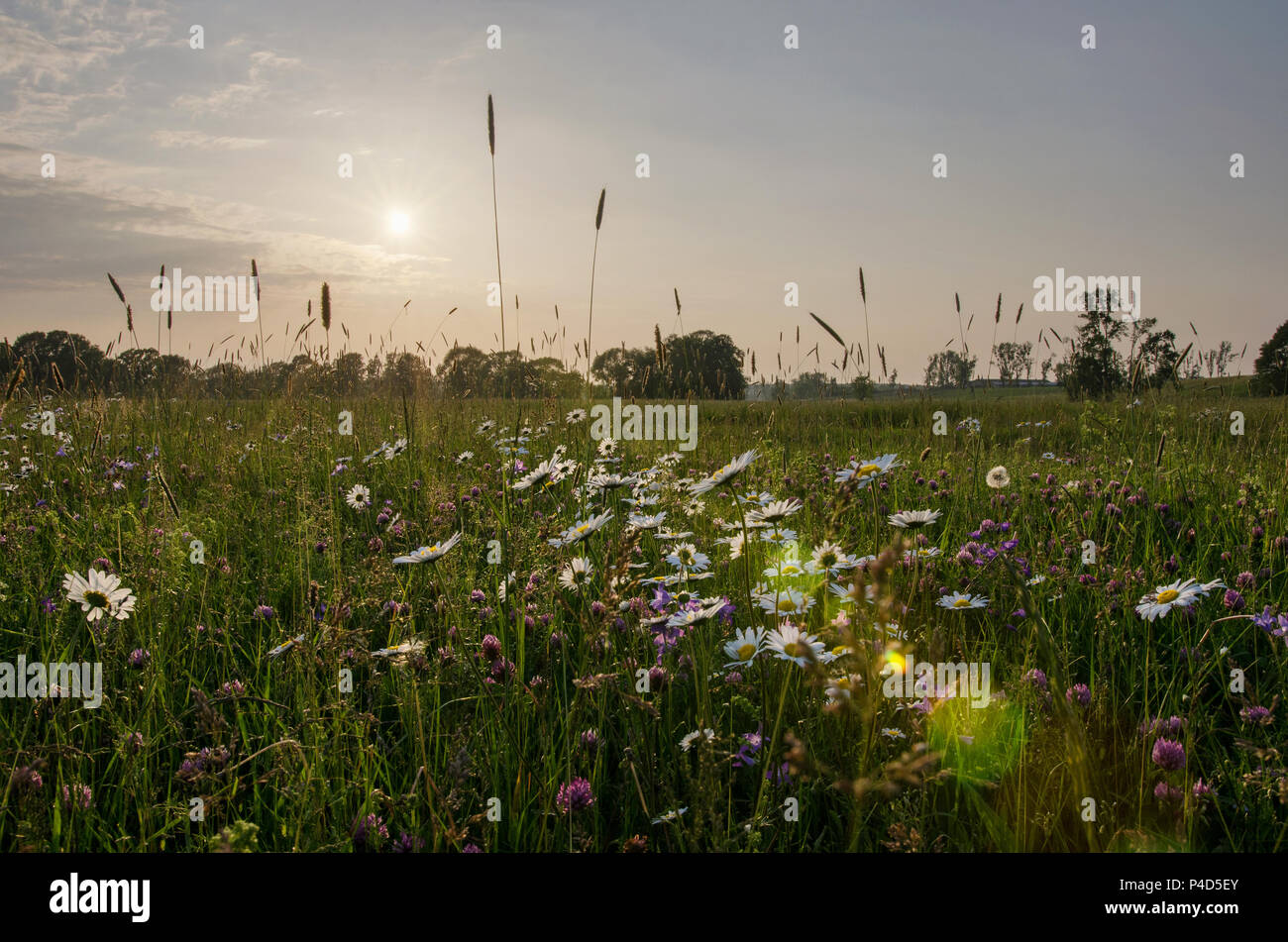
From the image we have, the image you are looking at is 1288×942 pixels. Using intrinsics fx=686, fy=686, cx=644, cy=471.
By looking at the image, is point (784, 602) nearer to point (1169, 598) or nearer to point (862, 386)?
point (1169, 598)

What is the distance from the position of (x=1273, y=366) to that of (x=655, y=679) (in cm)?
3750

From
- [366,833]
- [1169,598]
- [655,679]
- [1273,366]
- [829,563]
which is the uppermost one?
[1273,366]

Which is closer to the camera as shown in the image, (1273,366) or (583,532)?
(583,532)

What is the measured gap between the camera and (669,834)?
139cm

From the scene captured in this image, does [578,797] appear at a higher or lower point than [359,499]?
lower

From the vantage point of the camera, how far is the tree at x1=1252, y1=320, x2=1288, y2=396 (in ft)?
85.5

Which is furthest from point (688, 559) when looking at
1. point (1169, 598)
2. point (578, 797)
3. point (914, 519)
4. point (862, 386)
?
point (862, 386)

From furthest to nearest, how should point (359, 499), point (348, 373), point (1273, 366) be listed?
point (1273, 366) → point (348, 373) → point (359, 499)

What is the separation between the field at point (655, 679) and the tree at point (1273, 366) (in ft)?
56.6

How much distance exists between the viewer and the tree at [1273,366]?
85.5 feet

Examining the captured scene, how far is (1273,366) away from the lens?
28359 mm

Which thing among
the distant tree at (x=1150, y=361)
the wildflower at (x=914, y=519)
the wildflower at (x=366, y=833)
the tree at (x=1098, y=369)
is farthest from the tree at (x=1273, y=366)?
the wildflower at (x=366, y=833)
